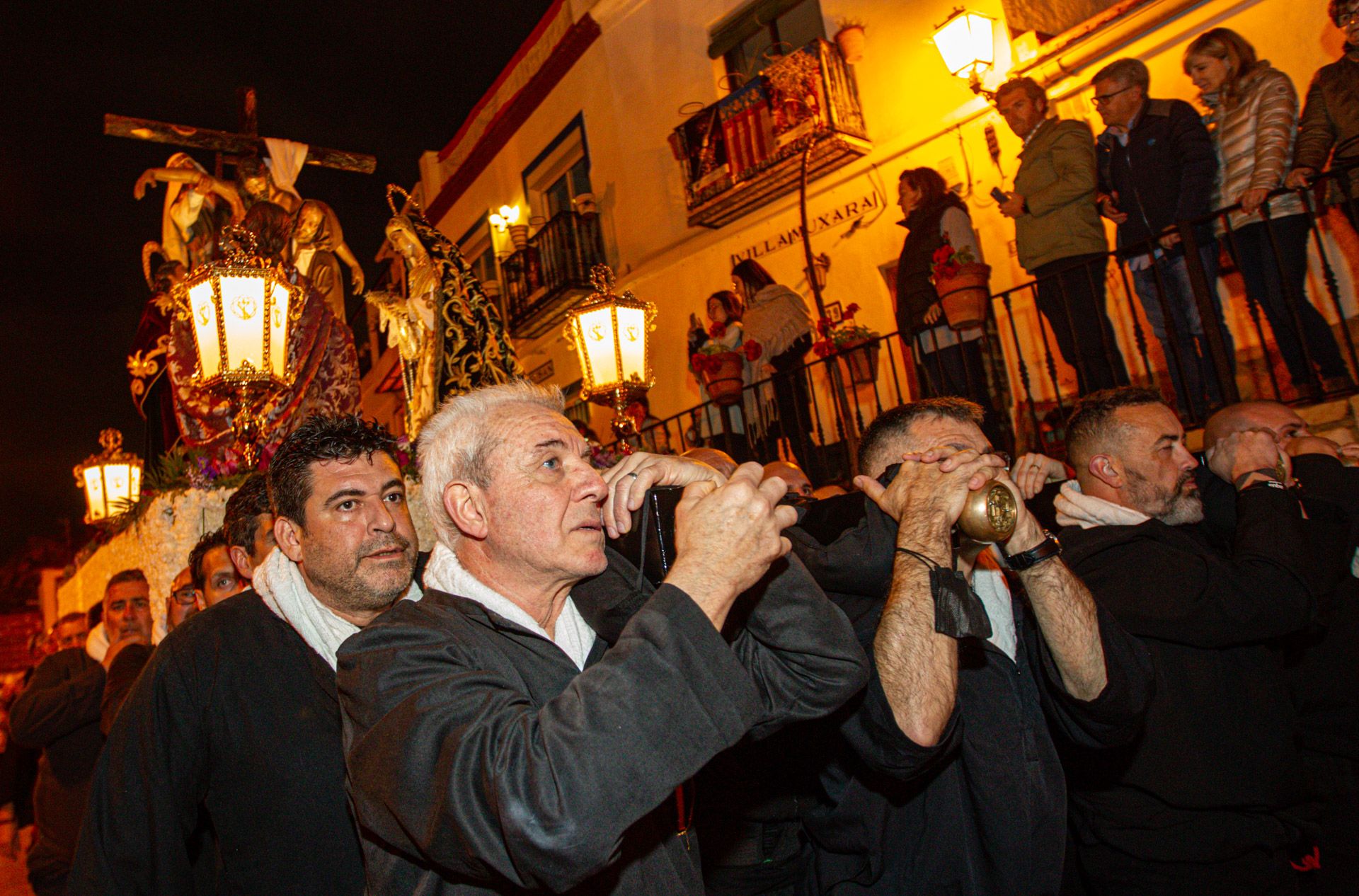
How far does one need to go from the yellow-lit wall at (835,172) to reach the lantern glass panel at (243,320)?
298 inches

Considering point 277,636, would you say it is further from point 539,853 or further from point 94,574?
point 94,574

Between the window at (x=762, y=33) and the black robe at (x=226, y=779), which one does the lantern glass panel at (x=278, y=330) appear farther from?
the window at (x=762, y=33)

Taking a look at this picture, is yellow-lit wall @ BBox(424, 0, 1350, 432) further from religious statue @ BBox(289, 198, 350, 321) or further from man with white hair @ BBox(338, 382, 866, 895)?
man with white hair @ BBox(338, 382, 866, 895)

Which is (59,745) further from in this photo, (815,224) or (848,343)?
(815,224)

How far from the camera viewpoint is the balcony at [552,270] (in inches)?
599

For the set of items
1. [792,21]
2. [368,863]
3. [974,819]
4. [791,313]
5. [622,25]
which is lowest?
[974,819]

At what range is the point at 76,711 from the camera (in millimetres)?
4703

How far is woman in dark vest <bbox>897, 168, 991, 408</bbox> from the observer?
7.43m

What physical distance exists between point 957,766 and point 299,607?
1834 millimetres

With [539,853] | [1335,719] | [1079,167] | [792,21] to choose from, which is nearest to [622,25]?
[792,21]

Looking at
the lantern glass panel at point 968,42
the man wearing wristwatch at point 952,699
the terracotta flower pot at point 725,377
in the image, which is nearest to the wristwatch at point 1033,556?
the man wearing wristwatch at point 952,699

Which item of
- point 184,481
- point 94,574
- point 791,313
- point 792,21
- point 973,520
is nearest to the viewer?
point 973,520

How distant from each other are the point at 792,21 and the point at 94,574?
34.9 ft

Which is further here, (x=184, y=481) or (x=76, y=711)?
(x=76, y=711)
